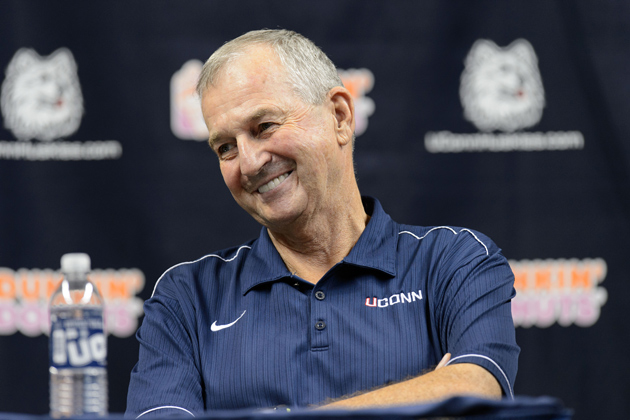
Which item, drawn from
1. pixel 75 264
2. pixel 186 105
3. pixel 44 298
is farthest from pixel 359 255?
pixel 44 298

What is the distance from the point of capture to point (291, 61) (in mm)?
1441

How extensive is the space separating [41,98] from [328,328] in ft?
4.84

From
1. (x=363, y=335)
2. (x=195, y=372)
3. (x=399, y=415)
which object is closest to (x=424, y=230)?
(x=363, y=335)

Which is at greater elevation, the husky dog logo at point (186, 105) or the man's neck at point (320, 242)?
the husky dog logo at point (186, 105)

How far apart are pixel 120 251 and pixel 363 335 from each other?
115cm

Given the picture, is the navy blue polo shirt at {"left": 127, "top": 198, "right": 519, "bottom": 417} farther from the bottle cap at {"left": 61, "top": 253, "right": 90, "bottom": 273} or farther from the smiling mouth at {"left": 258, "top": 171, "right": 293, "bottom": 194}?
the bottle cap at {"left": 61, "top": 253, "right": 90, "bottom": 273}

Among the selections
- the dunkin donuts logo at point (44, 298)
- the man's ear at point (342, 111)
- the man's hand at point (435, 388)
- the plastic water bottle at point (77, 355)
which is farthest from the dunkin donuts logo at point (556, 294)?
the plastic water bottle at point (77, 355)

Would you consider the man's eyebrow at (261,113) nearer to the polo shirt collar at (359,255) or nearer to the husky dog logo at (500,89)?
the polo shirt collar at (359,255)

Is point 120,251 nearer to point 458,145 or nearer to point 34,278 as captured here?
point 34,278

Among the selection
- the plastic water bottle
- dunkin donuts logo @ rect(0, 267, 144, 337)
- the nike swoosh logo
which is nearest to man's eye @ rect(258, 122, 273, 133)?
the nike swoosh logo

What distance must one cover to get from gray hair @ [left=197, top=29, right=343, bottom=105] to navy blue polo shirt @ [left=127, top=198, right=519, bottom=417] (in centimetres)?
38

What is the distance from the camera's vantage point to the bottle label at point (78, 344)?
3.00 feet

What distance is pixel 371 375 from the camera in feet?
4.31

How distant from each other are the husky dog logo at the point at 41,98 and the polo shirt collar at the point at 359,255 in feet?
3.38
